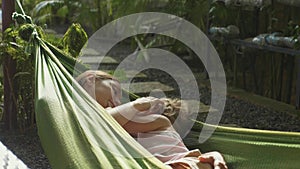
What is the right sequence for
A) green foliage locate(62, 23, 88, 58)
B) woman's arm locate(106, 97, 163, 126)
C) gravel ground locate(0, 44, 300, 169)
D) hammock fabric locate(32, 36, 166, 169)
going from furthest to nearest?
green foliage locate(62, 23, 88, 58), gravel ground locate(0, 44, 300, 169), woman's arm locate(106, 97, 163, 126), hammock fabric locate(32, 36, 166, 169)

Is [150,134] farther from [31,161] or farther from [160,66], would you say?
[160,66]

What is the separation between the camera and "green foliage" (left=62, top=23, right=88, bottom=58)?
2.82 m

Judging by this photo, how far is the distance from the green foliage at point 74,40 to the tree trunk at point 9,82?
303mm

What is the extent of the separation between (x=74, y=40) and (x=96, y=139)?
50.2 inches

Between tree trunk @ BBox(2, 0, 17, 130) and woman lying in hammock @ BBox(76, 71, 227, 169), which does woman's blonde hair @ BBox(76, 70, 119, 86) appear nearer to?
woman lying in hammock @ BBox(76, 71, 227, 169)

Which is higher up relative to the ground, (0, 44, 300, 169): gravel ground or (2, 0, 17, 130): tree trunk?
(2, 0, 17, 130): tree trunk

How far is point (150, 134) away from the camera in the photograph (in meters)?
1.93

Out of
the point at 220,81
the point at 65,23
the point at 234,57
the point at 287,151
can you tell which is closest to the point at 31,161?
the point at 287,151

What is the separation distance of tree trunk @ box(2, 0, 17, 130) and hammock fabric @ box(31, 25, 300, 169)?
2.76ft

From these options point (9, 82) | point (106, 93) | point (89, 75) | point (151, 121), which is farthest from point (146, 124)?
point (9, 82)

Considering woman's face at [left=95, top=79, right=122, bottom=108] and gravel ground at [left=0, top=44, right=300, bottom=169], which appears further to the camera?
gravel ground at [left=0, top=44, right=300, bottom=169]

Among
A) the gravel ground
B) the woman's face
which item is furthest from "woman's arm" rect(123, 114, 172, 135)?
the gravel ground

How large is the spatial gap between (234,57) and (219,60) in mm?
150

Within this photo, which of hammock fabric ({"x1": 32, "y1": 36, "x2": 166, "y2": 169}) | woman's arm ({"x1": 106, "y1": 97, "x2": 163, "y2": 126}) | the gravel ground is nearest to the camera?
hammock fabric ({"x1": 32, "y1": 36, "x2": 166, "y2": 169})
